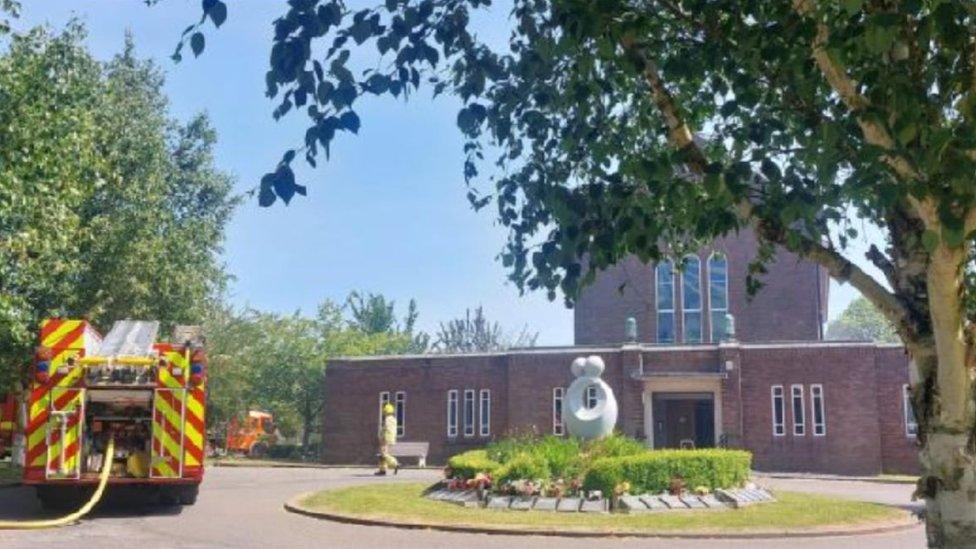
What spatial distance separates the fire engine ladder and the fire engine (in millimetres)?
13

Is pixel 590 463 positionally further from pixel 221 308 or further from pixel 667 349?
pixel 221 308

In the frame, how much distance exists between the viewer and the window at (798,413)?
3631 cm

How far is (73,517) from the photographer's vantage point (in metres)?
12.2

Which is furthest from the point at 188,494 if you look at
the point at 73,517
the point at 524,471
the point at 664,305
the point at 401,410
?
the point at 664,305

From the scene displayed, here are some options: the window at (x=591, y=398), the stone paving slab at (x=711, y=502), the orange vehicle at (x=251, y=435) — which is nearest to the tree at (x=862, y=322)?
the orange vehicle at (x=251, y=435)

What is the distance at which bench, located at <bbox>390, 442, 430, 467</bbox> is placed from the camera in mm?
36969

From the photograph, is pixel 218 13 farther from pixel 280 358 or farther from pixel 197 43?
pixel 280 358

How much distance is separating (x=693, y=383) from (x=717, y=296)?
8867mm

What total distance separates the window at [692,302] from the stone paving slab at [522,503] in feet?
99.1

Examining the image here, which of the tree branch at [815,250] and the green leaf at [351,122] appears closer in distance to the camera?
the green leaf at [351,122]

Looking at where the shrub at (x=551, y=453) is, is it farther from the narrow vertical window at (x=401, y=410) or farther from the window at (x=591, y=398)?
the narrow vertical window at (x=401, y=410)

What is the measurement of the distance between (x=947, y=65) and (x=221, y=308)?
45.2m

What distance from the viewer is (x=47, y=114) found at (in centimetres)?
1606

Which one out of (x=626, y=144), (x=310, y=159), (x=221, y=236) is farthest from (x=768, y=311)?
(x=310, y=159)
